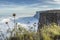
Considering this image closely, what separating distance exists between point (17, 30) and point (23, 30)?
0.14 meters

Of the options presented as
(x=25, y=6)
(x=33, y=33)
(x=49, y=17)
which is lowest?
(x=33, y=33)

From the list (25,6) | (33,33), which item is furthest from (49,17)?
(33,33)

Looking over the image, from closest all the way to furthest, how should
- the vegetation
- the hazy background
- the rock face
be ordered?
the vegetation
the hazy background
the rock face

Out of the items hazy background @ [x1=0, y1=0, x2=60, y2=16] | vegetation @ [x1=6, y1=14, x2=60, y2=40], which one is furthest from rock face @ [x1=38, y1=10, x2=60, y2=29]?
vegetation @ [x1=6, y1=14, x2=60, y2=40]

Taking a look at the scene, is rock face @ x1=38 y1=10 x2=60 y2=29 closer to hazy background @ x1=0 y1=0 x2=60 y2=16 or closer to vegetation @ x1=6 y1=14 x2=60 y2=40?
hazy background @ x1=0 y1=0 x2=60 y2=16

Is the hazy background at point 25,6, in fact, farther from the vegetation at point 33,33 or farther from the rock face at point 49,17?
the vegetation at point 33,33

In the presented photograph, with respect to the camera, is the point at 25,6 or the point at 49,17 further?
the point at 49,17

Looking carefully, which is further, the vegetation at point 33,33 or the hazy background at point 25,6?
the hazy background at point 25,6

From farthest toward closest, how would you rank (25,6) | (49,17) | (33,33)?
(49,17) → (25,6) → (33,33)

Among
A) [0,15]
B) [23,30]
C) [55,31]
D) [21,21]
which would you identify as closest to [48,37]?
[55,31]

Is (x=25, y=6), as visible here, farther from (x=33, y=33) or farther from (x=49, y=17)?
(x=33, y=33)

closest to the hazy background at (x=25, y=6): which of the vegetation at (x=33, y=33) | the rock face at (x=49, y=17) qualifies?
the rock face at (x=49, y=17)

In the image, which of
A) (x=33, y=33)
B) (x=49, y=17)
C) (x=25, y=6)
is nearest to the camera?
(x=33, y=33)

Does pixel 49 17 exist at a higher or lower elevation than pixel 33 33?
higher
